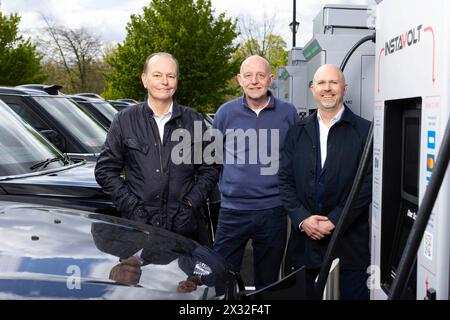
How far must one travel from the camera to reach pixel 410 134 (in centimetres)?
263

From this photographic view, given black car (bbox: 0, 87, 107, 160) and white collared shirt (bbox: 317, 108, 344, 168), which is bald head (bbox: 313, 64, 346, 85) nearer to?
white collared shirt (bbox: 317, 108, 344, 168)

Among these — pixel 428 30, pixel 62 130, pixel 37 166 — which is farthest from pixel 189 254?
pixel 62 130

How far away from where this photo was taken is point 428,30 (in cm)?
217

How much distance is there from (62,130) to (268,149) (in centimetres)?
349

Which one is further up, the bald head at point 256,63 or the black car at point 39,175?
the bald head at point 256,63

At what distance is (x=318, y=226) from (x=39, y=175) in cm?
195

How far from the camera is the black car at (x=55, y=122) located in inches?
255

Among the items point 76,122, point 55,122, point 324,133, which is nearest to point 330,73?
point 324,133

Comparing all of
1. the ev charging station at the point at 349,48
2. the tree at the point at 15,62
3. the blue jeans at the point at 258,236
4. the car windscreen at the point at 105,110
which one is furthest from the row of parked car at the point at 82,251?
the tree at the point at 15,62

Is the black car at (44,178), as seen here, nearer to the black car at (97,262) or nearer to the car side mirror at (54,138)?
the black car at (97,262)

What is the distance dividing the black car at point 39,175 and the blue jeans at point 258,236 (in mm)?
788

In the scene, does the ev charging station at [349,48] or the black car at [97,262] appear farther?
the ev charging station at [349,48]

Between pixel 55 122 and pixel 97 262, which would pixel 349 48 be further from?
pixel 97 262

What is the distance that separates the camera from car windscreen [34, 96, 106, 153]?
683 cm
